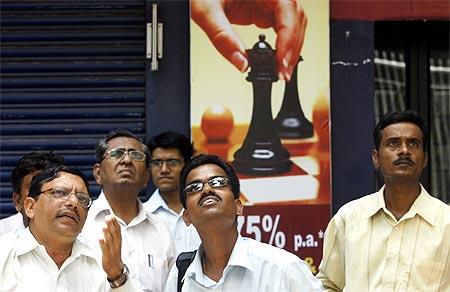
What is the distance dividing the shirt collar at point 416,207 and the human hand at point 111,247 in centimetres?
132

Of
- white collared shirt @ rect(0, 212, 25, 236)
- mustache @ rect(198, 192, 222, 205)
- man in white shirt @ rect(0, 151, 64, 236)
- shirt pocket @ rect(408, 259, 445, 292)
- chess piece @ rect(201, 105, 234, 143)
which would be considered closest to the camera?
mustache @ rect(198, 192, 222, 205)

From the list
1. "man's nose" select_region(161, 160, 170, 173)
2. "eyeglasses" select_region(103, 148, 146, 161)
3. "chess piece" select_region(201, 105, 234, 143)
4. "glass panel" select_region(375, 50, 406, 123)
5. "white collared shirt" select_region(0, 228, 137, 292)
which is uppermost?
"glass panel" select_region(375, 50, 406, 123)

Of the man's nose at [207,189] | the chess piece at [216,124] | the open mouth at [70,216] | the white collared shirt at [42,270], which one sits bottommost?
the white collared shirt at [42,270]

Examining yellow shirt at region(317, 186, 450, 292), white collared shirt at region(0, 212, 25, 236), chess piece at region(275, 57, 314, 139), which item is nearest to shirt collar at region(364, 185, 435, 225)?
yellow shirt at region(317, 186, 450, 292)

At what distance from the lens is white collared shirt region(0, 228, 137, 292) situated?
3621 mm

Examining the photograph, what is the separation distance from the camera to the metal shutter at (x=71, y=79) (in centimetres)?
595

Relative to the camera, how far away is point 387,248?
4148mm

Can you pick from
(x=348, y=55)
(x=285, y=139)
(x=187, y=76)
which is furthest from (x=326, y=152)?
(x=187, y=76)

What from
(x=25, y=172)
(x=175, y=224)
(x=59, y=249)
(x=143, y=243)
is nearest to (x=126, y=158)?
(x=143, y=243)

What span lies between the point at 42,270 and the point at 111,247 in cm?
35

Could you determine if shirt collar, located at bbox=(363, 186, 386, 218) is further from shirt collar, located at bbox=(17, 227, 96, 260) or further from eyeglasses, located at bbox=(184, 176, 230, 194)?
shirt collar, located at bbox=(17, 227, 96, 260)

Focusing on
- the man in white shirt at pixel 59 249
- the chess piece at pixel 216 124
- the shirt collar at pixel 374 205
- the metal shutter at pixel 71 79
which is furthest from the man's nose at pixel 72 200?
the metal shutter at pixel 71 79

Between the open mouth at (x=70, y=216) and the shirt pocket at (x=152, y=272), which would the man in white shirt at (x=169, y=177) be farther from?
the open mouth at (x=70, y=216)

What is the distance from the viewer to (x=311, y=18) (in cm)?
580
